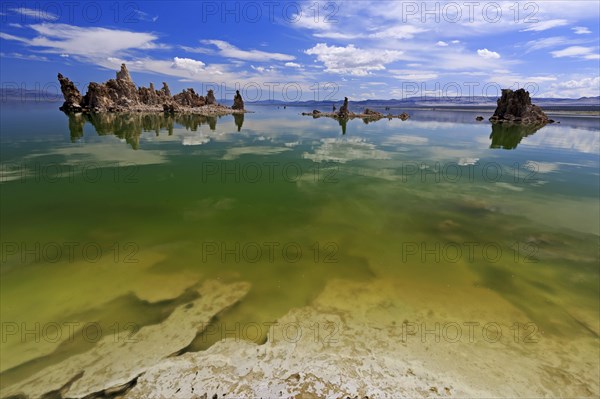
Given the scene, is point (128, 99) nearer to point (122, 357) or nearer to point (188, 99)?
point (188, 99)

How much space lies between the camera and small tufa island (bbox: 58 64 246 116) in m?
83.1

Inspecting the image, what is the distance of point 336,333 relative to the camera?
6309mm

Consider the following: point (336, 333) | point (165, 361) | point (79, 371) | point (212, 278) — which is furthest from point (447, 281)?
point (79, 371)

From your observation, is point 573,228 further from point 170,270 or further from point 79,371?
point 79,371

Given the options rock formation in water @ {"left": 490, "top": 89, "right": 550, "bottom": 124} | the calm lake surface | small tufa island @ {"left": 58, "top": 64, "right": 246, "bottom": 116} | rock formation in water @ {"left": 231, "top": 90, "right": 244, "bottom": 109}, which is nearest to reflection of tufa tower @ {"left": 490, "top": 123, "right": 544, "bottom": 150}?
the calm lake surface

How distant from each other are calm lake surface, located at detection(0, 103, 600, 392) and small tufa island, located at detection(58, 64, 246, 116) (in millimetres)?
77414

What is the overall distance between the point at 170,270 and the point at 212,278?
1.36 metres

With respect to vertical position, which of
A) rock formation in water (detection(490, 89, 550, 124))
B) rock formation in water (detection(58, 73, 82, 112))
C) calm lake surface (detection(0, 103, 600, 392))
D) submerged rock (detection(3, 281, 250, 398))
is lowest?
submerged rock (detection(3, 281, 250, 398))

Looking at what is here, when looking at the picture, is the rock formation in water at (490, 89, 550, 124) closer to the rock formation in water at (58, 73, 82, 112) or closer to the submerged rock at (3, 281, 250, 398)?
the submerged rock at (3, 281, 250, 398)

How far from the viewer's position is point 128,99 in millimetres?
97688

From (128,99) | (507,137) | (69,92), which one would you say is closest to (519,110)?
(507,137)

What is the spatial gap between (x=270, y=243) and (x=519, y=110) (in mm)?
104197

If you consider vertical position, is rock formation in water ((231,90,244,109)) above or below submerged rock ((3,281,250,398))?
above

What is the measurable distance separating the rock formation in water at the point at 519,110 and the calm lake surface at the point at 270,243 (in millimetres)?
80099
